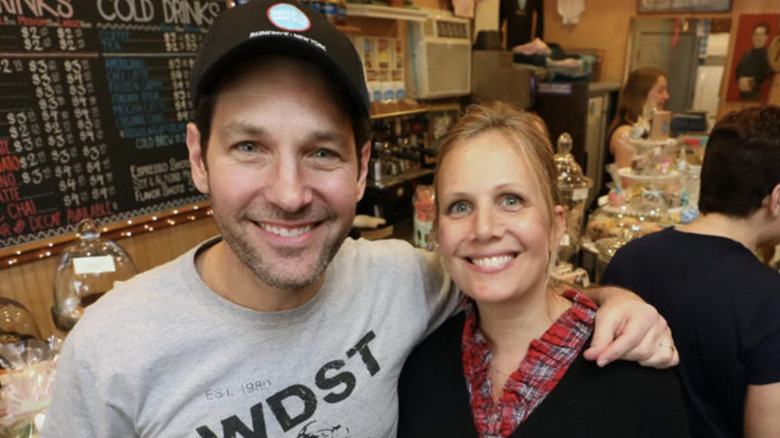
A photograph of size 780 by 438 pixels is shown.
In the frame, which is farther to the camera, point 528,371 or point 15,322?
point 15,322

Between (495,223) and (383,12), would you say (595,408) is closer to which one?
(495,223)

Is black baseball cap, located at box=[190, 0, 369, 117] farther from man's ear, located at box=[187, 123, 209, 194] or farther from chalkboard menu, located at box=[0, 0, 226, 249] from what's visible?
chalkboard menu, located at box=[0, 0, 226, 249]

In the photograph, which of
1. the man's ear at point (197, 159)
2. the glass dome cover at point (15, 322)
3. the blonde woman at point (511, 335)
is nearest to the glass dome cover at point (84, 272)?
the glass dome cover at point (15, 322)

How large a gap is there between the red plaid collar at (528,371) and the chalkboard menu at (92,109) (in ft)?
6.58

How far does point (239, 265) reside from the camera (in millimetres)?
1100

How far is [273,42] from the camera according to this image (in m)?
0.94

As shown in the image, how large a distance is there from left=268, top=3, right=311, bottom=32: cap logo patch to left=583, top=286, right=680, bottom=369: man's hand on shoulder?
0.84 m

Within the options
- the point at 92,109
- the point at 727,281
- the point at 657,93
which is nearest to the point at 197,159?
the point at 727,281

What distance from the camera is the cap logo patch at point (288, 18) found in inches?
37.2

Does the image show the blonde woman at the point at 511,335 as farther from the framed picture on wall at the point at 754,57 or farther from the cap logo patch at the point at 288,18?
the framed picture on wall at the point at 754,57

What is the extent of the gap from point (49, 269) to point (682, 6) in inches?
244

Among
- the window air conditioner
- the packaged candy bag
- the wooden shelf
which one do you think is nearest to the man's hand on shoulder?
the packaged candy bag

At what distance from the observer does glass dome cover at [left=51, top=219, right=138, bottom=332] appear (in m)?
1.87

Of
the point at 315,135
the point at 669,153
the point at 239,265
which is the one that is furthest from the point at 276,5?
the point at 669,153
